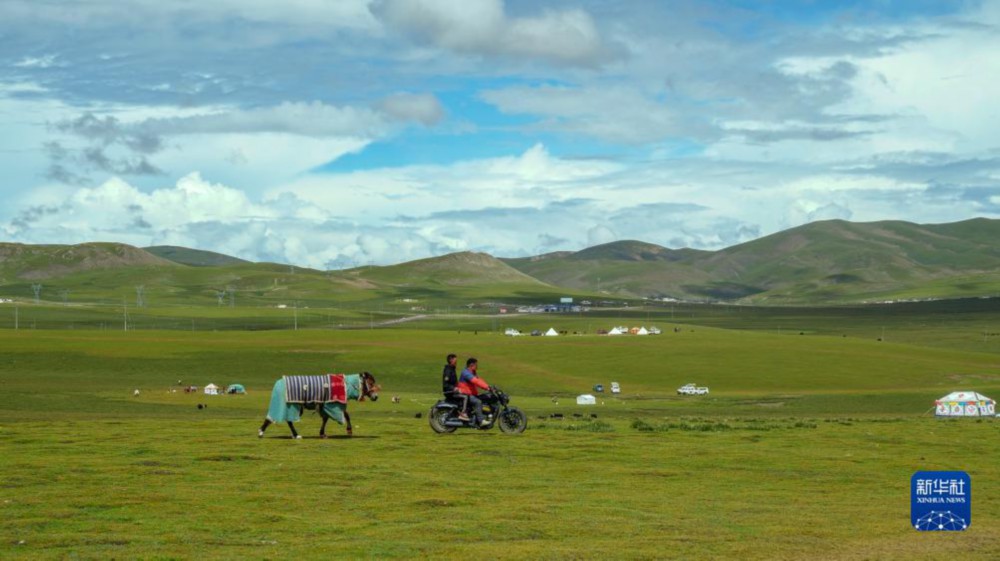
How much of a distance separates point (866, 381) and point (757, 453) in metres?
81.3

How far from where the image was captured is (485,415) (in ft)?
108

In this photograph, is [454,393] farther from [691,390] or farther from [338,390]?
[691,390]

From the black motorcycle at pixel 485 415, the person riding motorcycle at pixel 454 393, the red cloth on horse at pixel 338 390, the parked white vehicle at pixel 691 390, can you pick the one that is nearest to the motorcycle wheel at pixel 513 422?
the black motorcycle at pixel 485 415

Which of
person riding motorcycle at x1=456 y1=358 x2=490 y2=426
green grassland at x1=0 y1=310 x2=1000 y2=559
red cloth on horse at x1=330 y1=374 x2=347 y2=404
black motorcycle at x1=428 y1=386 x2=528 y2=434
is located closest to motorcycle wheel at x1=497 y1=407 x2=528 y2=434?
black motorcycle at x1=428 y1=386 x2=528 y2=434

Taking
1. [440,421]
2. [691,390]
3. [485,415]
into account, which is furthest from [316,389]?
[691,390]

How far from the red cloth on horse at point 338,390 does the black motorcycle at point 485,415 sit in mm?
2962

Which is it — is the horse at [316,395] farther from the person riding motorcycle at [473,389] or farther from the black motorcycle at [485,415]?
the person riding motorcycle at [473,389]

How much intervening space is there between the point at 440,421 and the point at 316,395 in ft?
13.7

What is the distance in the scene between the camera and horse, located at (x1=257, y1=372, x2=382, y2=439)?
30.3 meters

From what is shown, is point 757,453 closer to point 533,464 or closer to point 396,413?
point 533,464

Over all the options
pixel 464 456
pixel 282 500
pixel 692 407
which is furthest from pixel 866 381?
pixel 282 500

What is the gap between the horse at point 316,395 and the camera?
3031 centimetres

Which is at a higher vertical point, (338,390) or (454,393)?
(338,390)

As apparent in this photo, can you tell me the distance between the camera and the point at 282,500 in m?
19.1
